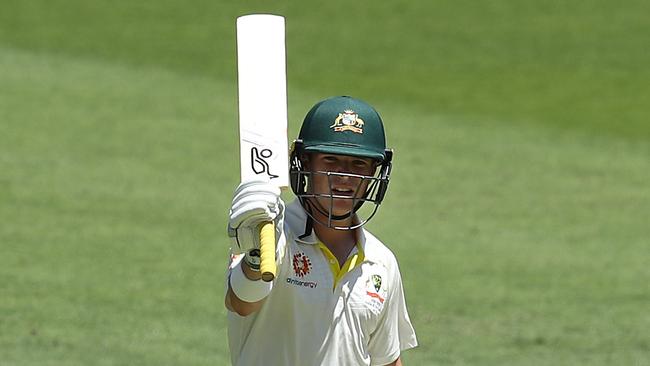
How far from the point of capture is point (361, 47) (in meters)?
18.9

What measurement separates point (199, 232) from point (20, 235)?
1413 mm

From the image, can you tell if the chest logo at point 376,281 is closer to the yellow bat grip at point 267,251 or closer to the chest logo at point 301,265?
the chest logo at point 301,265

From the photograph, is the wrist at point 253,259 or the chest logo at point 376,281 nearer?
the wrist at point 253,259

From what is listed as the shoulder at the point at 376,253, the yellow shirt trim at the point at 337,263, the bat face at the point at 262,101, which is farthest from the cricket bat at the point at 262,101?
the shoulder at the point at 376,253

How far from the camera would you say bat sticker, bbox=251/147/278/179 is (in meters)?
3.91

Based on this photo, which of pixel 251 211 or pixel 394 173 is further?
pixel 394 173

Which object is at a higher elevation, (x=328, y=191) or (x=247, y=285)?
(x=328, y=191)

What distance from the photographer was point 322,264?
13.0 ft

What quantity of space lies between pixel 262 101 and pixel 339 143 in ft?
0.89

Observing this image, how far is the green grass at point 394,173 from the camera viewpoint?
863 cm

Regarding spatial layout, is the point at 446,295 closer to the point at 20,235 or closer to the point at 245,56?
the point at 20,235

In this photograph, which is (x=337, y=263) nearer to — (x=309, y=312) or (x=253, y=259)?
(x=309, y=312)

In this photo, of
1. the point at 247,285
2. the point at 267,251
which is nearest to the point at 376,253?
the point at 247,285

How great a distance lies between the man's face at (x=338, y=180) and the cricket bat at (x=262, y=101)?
0.09 m
